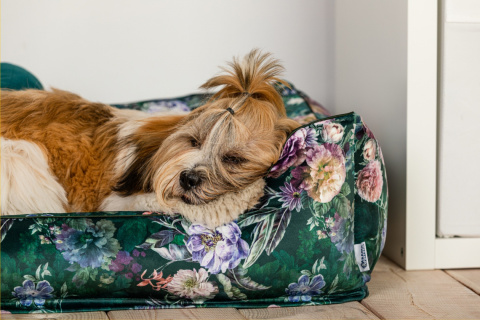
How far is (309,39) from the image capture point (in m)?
3.04

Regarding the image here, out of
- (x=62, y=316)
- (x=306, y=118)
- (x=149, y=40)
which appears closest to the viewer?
(x=62, y=316)

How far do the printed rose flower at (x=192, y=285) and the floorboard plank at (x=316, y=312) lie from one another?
11cm

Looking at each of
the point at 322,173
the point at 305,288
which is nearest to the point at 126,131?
the point at 322,173

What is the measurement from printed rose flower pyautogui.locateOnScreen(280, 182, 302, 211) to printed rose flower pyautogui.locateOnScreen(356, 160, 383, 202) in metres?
0.25

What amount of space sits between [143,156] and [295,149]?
0.47 metres

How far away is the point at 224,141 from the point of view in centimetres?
164

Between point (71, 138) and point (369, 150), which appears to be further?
point (71, 138)

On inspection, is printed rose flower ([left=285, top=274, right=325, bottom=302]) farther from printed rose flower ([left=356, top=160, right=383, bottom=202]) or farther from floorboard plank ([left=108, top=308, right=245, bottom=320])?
printed rose flower ([left=356, top=160, right=383, bottom=202])

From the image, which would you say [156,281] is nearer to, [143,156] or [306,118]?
[143,156]

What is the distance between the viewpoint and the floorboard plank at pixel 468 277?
178cm

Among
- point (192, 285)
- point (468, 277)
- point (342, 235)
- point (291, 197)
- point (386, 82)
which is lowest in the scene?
point (468, 277)

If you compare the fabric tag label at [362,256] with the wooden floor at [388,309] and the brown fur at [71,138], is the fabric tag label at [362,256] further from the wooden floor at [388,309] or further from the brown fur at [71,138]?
the brown fur at [71,138]

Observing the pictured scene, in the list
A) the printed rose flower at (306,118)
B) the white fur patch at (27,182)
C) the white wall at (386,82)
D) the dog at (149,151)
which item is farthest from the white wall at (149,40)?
the white fur patch at (27,182)

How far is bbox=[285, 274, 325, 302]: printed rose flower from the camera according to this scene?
1573mm
